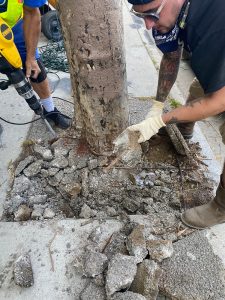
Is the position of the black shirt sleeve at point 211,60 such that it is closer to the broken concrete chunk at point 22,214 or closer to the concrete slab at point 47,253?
the concrete slab at point 47,253

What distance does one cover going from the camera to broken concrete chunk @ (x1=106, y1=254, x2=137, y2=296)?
180 centimetres

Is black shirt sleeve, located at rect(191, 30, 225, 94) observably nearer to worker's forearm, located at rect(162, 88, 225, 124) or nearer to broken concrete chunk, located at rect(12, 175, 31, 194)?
worker's forearm, located at rect(162, 88, 225, 124)

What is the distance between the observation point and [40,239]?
7.10 ft

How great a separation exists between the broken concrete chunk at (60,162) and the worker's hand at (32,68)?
86cm

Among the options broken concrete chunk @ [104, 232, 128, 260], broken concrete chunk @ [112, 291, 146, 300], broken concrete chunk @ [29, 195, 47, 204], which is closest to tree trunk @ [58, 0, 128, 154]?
broken concrete chunk @ [29, 195, 47, 204]

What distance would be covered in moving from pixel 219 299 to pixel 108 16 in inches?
77.3

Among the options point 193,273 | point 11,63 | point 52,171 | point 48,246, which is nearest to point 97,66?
point 11,63

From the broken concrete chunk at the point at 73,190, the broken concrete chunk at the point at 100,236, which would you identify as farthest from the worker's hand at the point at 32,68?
the broken concrete chunk at the point at 100,236

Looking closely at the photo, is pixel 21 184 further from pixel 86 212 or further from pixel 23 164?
pixel 86 212

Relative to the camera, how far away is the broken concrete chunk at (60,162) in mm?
2676

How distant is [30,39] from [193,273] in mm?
2326

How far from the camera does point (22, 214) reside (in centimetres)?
235

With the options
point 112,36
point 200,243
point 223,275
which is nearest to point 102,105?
point 112,36

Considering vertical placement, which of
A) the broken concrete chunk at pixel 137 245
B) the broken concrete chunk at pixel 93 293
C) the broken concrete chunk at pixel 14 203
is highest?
the broken concrete chunk at pixel 137 245
